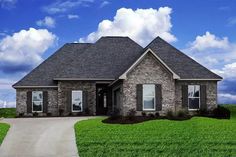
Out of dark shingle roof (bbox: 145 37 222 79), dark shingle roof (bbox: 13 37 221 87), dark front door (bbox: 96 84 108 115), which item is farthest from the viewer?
dark front door (bbox: 96 84 108 115)

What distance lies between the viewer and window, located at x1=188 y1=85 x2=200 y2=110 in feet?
131

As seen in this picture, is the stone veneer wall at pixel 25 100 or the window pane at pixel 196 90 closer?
the window pane at pixel 196 90

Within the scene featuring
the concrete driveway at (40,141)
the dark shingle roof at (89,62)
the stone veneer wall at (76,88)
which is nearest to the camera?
the concrete driveway at (40,141)

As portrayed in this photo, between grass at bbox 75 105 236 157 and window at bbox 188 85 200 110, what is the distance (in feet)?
32.1

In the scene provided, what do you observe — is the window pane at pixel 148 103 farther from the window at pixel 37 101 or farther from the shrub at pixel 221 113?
the window at pixel 37 101

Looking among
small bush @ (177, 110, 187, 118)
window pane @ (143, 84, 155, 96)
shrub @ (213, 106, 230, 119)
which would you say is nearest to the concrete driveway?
window pane @ (143, 84, 155, 96)

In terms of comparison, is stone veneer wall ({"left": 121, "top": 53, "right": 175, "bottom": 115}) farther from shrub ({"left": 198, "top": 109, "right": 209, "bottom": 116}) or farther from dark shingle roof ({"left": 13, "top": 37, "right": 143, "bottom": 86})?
dark shingle roof ({"left": 13, "top": 37, "right": 143, "bottom": 86})

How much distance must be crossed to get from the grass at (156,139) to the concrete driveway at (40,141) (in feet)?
1.89

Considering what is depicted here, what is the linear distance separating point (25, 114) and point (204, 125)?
19658 millimetres

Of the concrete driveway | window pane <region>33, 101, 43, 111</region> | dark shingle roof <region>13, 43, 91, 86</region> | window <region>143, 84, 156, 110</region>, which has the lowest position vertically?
the concrete driveway

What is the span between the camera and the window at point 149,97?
36219mm

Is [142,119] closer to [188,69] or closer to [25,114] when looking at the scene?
[188,69]

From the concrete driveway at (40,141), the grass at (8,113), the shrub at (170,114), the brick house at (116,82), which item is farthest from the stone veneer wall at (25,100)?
the concrete driveway at (40,141)

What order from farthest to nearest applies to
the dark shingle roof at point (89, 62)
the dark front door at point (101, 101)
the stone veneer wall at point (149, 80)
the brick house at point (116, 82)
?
the dark front door at point (101, 101), the dark shingle roof at point (89, 62), the brick house at point (116, 82), the stone veneer wall at point (149, 80)
